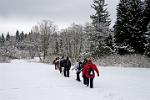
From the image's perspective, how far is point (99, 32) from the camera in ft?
159

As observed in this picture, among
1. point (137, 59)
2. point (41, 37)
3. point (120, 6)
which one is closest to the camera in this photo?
point (137, 59)

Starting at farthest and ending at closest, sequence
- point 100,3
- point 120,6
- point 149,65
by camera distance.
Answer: point 100,3 → point 120,6 → point 149,65

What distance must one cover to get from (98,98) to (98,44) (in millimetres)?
36379

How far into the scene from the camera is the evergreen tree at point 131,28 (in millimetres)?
42406

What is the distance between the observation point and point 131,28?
141 feet

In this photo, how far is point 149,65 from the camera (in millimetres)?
34719

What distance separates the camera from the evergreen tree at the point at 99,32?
48.5 metres

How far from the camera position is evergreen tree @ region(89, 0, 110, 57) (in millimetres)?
48469

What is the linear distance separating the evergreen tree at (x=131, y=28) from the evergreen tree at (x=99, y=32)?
411cm

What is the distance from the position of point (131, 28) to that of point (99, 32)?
6.92 m

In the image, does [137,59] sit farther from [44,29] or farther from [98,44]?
[44,29]

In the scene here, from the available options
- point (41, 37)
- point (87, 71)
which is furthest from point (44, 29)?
point (87, 71)

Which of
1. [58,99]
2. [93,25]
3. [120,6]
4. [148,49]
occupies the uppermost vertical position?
[120,6]

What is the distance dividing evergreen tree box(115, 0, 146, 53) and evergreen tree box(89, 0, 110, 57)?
162 inches
